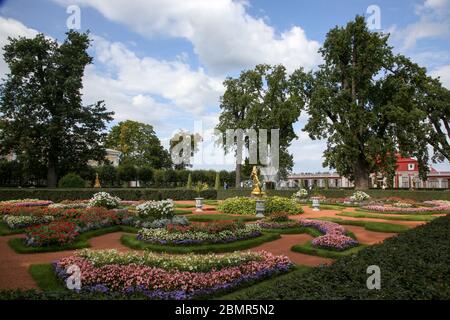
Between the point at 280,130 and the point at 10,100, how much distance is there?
89.3ft

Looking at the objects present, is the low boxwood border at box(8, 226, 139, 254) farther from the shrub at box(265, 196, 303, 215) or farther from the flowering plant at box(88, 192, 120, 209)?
the shrub at box(265, 196, 303, 215)

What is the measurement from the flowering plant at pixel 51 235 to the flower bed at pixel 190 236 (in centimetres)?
223

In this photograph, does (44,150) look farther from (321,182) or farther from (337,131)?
(321,182)

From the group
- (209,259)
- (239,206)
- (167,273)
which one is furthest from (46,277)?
(239,206)

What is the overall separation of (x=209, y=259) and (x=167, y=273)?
3.87 feet

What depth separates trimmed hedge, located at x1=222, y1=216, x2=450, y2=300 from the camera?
4254 millimetres

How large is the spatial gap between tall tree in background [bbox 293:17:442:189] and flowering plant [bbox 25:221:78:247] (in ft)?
91.6

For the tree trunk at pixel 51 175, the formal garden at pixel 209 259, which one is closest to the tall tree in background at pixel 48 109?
the tree trunk at pixel 51 175

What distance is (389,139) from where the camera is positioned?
3472cm

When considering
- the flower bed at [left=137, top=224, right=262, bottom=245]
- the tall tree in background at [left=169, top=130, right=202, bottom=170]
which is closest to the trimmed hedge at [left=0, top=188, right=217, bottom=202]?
the flower bed at [left=137, top=224, right=262, bottom=245]

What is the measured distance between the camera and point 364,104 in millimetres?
36469

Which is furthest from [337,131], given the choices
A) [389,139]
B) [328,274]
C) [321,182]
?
[321,182]

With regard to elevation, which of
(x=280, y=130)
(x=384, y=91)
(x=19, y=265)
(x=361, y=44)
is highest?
(x=361, y=44)
